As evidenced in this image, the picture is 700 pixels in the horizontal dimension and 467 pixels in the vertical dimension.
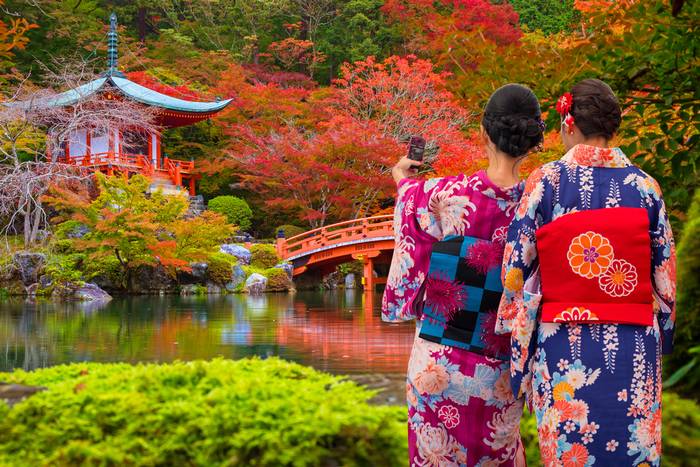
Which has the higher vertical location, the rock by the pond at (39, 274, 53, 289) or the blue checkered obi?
the rock by the pond at (39, 274, 53, 289)

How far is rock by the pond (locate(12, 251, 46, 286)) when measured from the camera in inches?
616

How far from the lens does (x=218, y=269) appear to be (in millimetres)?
17703

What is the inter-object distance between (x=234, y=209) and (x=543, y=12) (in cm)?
1477

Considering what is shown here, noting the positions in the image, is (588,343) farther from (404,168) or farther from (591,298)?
(404,168)

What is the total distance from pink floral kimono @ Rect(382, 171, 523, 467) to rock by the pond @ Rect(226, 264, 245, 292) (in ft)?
52.1

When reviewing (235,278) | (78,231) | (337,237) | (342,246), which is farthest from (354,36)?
(78,231)

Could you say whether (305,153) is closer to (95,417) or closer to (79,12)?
(79,12)

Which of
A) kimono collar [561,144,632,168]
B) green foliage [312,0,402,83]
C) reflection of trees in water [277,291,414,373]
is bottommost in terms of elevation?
reflection of trees in water [277,291,414,373]

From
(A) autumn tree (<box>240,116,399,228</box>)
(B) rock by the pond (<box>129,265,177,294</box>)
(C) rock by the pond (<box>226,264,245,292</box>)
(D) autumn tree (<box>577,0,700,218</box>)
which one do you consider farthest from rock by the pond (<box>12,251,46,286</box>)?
(D) autumn tree (<box>577,0,700,218</box>)

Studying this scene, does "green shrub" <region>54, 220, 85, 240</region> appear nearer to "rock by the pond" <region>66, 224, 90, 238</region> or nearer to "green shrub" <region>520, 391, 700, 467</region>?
"rock by the pond" <region>66, 224, 90, 238</region>

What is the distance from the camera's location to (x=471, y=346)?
1964 mm

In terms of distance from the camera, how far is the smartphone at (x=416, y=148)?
2143 millimetres

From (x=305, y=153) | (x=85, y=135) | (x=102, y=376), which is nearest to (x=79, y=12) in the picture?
(x=85, y=135)

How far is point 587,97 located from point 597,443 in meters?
0.86
